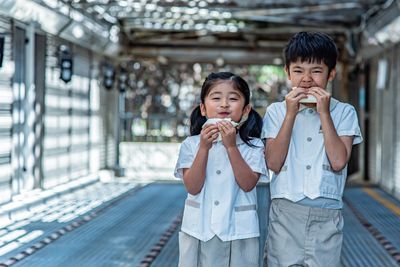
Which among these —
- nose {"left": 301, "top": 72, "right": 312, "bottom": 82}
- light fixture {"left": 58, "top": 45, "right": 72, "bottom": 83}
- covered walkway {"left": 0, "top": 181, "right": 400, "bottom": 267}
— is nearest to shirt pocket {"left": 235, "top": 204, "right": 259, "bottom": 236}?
nose {"left": 301, "top": 72, "right": 312, "bottom": 82}

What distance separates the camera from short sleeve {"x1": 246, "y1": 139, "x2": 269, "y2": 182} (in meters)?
3.06

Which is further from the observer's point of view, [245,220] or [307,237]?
[245,220]

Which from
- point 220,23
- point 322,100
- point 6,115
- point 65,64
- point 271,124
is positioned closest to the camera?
point 322,100

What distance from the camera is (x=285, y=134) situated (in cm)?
288

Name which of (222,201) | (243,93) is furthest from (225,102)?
(222,201)

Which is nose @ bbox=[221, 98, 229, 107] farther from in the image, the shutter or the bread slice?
the shutter

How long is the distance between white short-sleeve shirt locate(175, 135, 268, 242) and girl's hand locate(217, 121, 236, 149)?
0.15m

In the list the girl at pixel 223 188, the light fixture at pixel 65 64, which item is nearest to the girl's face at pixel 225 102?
the girl at pixel 223 188

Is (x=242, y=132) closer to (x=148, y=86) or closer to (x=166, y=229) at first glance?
(x=166, y=229)

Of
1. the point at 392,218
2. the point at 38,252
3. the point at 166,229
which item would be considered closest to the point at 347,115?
the point at 38,252

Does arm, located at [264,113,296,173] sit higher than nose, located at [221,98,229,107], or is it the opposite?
nose, located at [221,98,229,107]

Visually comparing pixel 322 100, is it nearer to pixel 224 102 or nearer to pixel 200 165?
pixel 224 102

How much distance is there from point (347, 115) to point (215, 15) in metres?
9.38

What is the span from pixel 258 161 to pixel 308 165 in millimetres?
236
